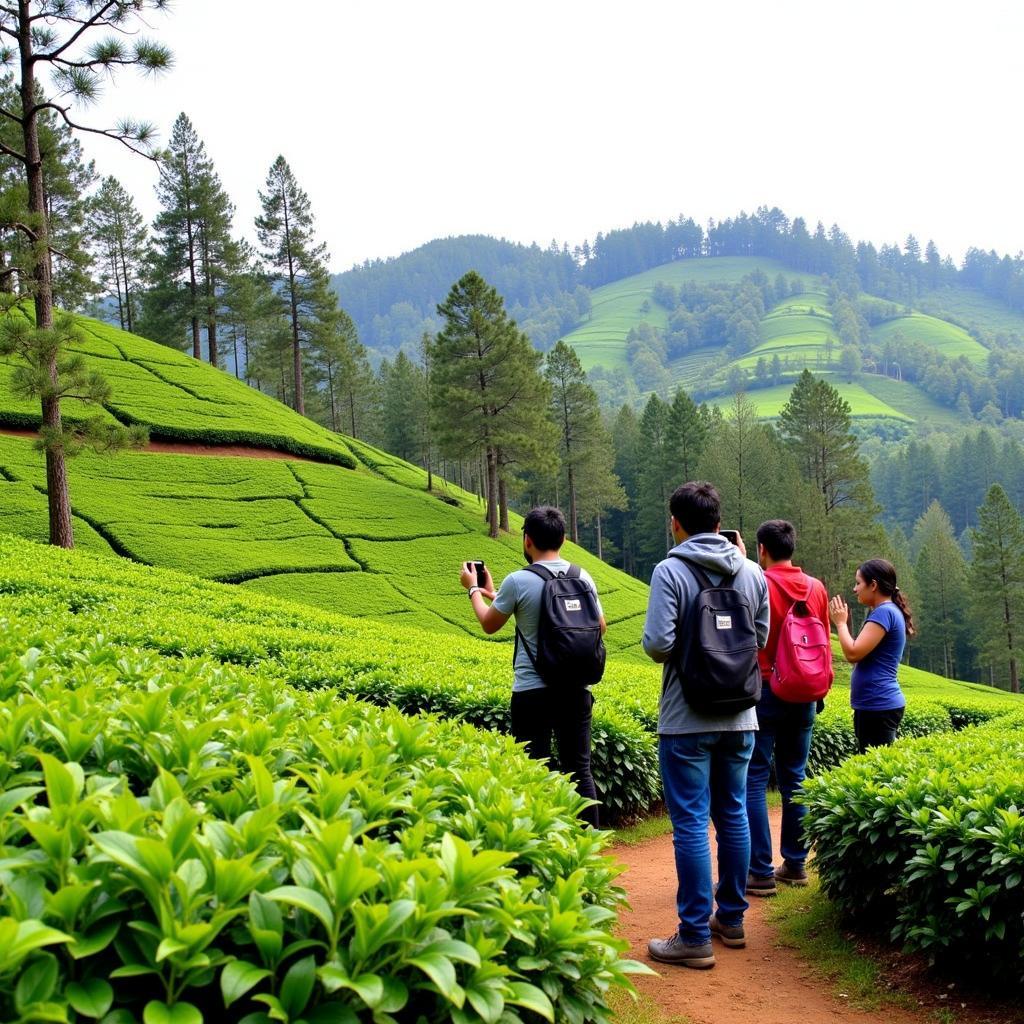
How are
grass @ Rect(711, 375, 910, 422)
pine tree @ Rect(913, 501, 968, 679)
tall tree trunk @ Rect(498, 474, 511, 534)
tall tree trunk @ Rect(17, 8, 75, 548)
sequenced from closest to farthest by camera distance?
tall tree trunk @ Rect(17, 8, 75, 548), tall tree trunk @ Rect(498, 474, 511, 534), pine tree @ Rect(913, 501, 968, 679), grass @ Rect(711, 375, 910, 422)

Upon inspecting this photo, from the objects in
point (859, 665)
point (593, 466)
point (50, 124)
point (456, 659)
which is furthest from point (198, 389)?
point (859, 665)

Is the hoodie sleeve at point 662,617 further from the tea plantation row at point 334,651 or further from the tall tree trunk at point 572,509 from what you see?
the tall tree trunk at point 572,509

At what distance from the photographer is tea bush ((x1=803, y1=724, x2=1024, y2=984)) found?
12.3ft

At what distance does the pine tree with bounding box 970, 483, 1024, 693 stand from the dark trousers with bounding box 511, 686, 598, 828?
4252 cm

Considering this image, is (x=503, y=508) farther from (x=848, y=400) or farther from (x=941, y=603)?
(x=848, y=400)

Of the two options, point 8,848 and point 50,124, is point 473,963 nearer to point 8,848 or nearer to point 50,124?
point 8,848

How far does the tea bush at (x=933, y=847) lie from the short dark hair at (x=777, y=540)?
4.41ft

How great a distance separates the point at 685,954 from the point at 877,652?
2730 millimetres

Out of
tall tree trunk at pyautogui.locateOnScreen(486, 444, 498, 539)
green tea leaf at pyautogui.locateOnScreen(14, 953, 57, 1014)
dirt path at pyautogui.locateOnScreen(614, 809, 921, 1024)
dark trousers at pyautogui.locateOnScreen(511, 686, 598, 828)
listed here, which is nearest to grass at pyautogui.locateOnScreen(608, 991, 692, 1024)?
dirt path at pyautogui.locateOnScreen(614, 809, 921, 1024)

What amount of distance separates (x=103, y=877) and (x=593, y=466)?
45053 millimetres

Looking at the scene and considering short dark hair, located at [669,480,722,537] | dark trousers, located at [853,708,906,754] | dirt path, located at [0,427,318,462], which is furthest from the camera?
dirt path, located at [0,427,318,462]

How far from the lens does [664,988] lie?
4.11 metres

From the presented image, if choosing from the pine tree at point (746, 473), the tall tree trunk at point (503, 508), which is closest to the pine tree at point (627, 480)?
the pine tree at point (746, 473)

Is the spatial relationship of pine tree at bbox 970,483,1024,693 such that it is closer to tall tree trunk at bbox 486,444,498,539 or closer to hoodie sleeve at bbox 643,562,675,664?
tall tree trunk at bbox 486,444,498,539
